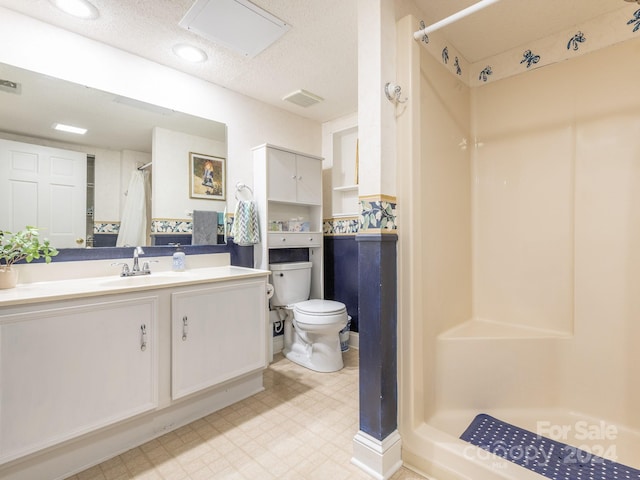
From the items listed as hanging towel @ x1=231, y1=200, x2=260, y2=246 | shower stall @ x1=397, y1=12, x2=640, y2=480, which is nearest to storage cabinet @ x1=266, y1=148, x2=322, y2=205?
hanging towel @ x1=231, y1=200, x2=260, y2=246

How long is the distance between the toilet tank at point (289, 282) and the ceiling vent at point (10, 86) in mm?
1894

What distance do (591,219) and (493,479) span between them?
1458mm

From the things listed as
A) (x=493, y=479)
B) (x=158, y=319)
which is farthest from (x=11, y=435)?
(x=493, y=479)

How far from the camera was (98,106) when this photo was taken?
6.36 ft

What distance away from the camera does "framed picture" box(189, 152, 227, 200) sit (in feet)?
7.80

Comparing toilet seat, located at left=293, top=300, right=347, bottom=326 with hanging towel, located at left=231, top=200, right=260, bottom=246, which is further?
hanging towel, located at left=231, top=200, right=260, bottom=246

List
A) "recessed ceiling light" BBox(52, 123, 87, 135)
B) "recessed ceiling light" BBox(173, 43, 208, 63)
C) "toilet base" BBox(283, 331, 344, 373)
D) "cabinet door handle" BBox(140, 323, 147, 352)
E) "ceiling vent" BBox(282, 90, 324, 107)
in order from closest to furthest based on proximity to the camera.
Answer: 1. "cabinet door handle" BBox(140, 323, 147, 352)
2. "recessed ceiling light" BBox(52, 123, 87, 135)
3. "recessed ceiling light" BBox(173, 43, 208, 63)
4. "toilet base" BBox(283, 331, 344, 373)
5. "ceiling vent" BBox(282, 90, 324, 107)

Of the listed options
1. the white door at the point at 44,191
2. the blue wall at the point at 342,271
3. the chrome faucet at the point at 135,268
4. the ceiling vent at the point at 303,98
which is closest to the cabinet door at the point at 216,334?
the chrome faucet at the point at 135,268

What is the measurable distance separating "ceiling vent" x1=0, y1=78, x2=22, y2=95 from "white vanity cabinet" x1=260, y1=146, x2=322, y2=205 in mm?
1492

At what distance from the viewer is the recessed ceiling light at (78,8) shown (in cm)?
159

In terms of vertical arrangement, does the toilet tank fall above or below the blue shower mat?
above

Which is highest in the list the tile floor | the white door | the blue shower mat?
the white door

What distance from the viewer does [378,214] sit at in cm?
143

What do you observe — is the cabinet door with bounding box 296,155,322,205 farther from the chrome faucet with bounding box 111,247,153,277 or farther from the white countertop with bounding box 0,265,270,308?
the chrome faucet with bounding box 111,247,153,277
